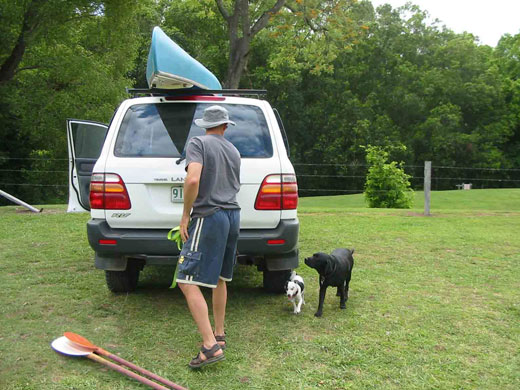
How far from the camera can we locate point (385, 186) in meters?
16.5

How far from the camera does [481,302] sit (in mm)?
4871

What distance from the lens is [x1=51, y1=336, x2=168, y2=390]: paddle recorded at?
3.01 metres

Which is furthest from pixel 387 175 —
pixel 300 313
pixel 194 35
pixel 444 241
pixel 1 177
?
pixel 194 35

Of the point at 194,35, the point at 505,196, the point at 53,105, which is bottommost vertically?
the point at 505,196

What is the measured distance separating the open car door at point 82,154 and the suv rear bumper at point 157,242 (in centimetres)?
155

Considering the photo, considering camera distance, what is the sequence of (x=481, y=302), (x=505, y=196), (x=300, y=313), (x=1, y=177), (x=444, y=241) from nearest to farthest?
1. (x=300, y=313)
2. (x=481, y=302)
3. (x=444, y=241)
4. (x=505, y=196)
5. (x=1, y=177)

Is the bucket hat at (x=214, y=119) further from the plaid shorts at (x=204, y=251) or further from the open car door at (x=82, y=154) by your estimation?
the open car door at (x=82, y=154)

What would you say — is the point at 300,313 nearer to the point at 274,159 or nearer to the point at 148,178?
the point at 274,159

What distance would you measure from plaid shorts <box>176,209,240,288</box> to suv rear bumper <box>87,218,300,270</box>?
2.44 ft

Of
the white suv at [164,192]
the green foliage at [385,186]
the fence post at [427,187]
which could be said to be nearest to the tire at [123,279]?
the white suv at [164,192]

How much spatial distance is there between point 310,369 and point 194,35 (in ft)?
109

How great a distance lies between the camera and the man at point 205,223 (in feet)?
10.8

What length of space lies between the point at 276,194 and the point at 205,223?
1011mm

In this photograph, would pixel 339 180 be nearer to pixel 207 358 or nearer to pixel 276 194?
pixel 276 194
